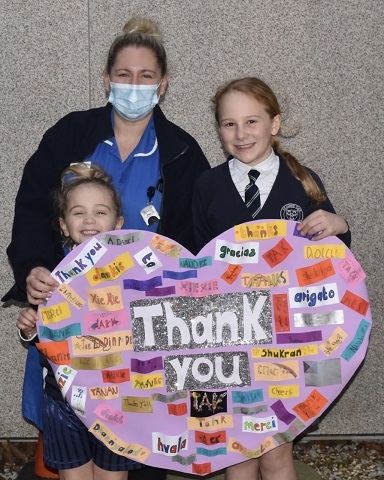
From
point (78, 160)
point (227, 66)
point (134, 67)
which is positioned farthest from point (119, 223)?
point (227, 66)

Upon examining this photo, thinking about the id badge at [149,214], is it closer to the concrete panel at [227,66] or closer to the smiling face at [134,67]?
the smiling face at [134,67]

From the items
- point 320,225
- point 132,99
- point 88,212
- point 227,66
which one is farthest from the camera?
point 227,66

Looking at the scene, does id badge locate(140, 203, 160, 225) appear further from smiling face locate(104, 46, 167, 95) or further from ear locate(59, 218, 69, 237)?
smiling face locate(104, 46, 167, 95)

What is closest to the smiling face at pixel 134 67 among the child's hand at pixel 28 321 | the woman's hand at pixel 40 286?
the woman's hand at pixel 40 286

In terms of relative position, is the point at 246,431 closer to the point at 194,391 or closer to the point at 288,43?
the point at 194,391

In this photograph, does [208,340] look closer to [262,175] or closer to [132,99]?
[262,175]

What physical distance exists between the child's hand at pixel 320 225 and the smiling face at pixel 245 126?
1.09 feet

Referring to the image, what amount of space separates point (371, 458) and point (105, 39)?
2312mm

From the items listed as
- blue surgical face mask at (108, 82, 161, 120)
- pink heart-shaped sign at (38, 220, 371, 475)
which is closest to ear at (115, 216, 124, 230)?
pink heart-shaped sign at (38, 220, 371, 475)

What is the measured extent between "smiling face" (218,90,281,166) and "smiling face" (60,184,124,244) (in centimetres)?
49

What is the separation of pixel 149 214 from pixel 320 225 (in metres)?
0.67

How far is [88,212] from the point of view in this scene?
3.17 meters

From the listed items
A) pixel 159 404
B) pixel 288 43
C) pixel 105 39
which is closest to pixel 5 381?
pixel 159 404

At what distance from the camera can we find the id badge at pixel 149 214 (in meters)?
3.37
